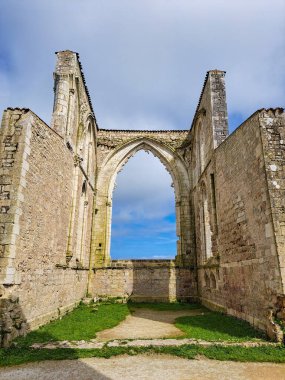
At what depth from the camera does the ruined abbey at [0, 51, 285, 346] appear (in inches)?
233

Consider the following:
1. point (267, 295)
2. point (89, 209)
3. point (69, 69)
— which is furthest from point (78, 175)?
point (267, 295)

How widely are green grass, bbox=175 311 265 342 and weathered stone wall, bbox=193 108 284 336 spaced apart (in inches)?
9.8

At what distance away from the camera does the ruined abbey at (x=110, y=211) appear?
5918 mm

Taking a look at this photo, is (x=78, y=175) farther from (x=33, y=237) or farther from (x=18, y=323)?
(x=18, y=323)

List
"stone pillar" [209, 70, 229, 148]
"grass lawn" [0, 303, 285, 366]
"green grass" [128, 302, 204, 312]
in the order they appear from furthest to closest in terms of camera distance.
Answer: "green grass" [128, 302, 204, 312]
"stone pillar" [209, 70, 229, 148]
"grass lawn" [0, 303, 285, 366]

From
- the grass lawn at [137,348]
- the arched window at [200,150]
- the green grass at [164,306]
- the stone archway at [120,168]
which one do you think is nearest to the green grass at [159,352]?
the grass lawn at [137,348]

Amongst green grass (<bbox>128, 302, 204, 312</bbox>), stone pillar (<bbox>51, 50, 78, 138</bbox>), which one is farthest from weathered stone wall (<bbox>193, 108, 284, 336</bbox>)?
stone pillar (<bbox>51, 50, 78, 138</bbox>)

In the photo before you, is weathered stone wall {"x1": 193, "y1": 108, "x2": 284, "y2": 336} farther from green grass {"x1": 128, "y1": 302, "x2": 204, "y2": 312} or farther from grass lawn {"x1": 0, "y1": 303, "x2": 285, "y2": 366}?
green grass {"x1": 128, "y1": 302, "x2": 204, "y2": 312}

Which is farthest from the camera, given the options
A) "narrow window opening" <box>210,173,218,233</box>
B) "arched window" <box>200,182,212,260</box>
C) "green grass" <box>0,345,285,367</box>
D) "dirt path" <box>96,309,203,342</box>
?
"arched window" <box>200,182,212,260</box>

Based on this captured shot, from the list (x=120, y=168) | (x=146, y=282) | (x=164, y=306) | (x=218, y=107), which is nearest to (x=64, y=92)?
(x=218, y=107)

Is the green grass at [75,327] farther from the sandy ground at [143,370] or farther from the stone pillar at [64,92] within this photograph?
the stone pillar at [64,92]

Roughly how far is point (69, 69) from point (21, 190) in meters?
6.01

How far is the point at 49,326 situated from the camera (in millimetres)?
6887

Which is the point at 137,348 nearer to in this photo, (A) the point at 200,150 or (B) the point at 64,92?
(B) the point at 64,92
